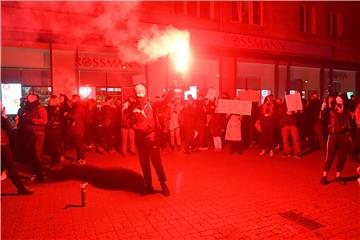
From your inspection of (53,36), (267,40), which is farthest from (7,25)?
(267,40)

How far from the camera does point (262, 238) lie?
4488mm

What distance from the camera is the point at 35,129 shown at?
7.54 metres

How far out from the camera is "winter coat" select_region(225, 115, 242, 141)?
36.1ft

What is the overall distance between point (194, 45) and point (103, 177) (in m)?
8.89

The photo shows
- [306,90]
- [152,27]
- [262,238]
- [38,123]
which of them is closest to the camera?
[262,238]

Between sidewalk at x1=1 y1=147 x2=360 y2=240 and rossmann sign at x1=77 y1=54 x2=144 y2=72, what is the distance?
5954 mm

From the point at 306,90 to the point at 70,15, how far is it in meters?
13.6

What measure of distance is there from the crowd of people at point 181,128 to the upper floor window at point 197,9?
501 cm

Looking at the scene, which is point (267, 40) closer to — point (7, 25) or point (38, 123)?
point (7, 25)

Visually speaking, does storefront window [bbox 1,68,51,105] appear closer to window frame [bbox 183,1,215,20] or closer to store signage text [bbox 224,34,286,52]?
window frame [bbox 183,1,215,20]

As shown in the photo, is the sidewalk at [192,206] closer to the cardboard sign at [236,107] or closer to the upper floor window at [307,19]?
the cardboard sign at [236,107]

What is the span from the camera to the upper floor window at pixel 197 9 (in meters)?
15.0

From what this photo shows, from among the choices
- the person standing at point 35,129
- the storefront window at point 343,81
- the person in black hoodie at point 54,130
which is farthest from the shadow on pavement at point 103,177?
the storefront window at point 343,81

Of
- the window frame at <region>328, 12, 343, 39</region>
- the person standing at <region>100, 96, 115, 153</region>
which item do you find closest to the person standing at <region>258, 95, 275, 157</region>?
the person standing at <region>100, 96, 115, 153</region>
